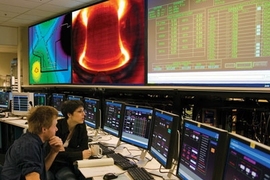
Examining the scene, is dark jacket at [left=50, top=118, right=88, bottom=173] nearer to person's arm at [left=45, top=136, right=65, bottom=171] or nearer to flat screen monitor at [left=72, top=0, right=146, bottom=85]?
person's arm at [left=45, top=136, right=65, bottom=171]

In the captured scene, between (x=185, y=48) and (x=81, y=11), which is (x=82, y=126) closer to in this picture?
(x=185, y=48)

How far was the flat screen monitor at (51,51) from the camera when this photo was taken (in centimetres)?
523

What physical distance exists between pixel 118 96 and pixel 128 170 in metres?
1.85

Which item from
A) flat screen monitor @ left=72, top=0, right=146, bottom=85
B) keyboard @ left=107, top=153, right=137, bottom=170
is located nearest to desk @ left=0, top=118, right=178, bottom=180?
keyboard @ left=107, top=153, right=137, bottom=170

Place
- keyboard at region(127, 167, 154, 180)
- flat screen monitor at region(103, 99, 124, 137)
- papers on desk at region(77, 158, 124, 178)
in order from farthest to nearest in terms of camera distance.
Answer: flat screen monitor at region(103, 99, 124, 137) → papers on desk at region(77, 158, 124, 178) → keyboard at region(127, 167, 154, 180)

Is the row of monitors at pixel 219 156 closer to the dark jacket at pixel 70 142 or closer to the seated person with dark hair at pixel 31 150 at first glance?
the seated person with dark hair at pixel 31 150

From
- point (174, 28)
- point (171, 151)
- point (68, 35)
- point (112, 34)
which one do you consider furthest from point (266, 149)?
point (68, 35)

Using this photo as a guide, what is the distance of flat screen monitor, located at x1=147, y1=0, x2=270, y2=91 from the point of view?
230 centimetres

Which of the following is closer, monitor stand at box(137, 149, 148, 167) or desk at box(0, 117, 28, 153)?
monitor stand at box(137, 149, 148, 167)

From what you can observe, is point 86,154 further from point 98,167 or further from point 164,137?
point 164,137

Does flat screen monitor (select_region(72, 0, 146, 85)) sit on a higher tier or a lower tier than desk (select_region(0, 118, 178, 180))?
higher

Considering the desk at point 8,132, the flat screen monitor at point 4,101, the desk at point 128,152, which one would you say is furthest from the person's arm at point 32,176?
the flat screen monitor at point 4,101

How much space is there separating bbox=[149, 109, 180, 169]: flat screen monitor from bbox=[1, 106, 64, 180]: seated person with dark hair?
76 centimetres

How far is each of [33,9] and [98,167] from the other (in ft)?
14.3
